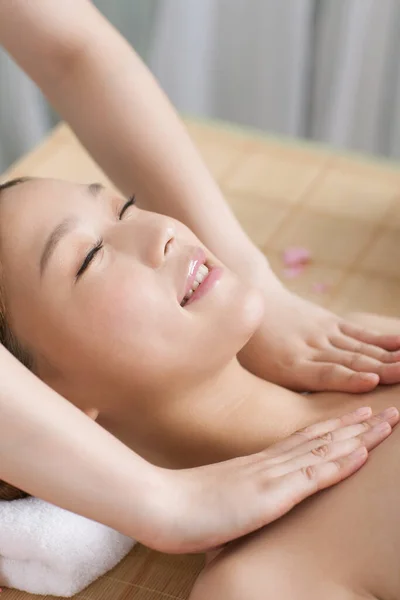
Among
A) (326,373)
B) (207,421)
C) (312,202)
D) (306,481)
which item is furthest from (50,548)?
(312,202)

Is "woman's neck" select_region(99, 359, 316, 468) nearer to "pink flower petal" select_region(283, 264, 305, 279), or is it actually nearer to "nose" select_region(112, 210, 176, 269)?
"nose" select_region(112, 210, 176, 269)

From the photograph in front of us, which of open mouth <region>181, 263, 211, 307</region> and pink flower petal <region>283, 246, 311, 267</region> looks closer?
open mouth <region>181, 263, 211, 307</region>

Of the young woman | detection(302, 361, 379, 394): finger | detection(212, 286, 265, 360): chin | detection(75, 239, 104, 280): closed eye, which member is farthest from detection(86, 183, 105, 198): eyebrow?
detection(302, 361, 379, 394): finger

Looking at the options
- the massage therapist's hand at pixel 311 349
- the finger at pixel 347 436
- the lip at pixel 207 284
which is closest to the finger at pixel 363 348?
the massage therapist's hand at pixel 311 349

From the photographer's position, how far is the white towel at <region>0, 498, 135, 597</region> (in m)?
1.30

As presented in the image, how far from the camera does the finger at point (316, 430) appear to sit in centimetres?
121

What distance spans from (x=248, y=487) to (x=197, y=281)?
1.11 feet

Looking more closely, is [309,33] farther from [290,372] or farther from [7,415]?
[7,415]

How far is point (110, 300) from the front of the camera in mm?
1231

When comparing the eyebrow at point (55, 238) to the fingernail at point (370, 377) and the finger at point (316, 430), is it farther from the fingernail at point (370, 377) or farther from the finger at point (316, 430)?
the fingernail at point (370, 377)

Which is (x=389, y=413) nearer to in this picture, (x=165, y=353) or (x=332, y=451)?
(x=332, y=451)

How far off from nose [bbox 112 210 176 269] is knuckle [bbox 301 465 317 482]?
357 millimetres

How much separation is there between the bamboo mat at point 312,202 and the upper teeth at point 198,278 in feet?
1.95

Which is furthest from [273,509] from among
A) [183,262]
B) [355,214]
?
[355,214]
